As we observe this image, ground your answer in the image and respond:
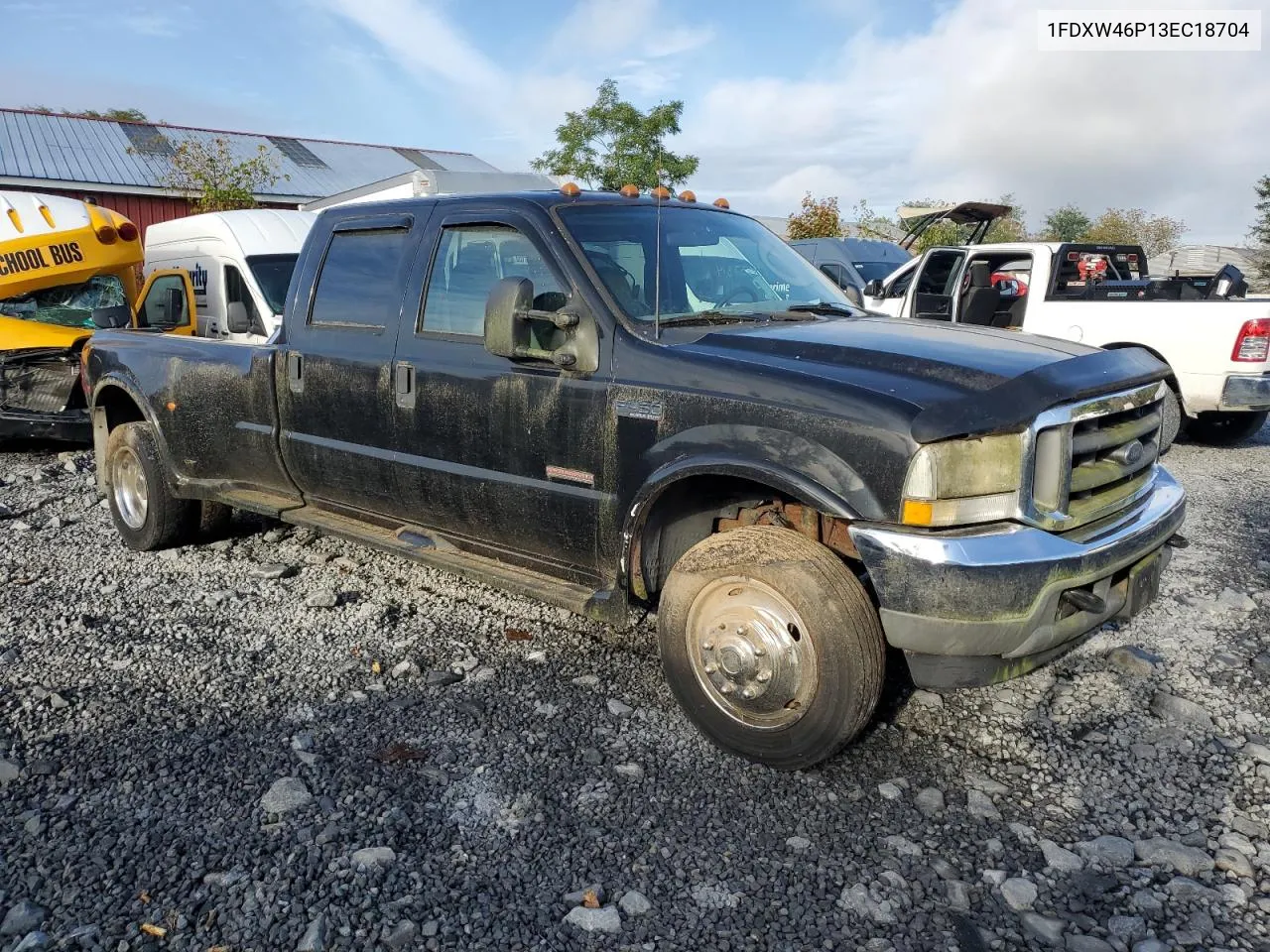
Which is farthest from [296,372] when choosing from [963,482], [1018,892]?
[1018,892]

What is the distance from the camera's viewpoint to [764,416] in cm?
309

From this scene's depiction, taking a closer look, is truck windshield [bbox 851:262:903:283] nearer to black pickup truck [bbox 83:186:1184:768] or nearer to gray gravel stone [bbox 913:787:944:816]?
black pickup truck [bbox 83:186:1184:768]

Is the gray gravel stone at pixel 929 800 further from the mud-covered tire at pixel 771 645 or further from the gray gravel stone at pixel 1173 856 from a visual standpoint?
the gray gravel stone at pixel 1173 856

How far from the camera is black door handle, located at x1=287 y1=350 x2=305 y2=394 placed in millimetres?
4609

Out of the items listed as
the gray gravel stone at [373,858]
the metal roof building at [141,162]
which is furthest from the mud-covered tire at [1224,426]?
the metal roof building at [141,162]

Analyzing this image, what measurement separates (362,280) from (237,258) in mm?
5180

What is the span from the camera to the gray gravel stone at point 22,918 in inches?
97.0

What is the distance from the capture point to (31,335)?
855 centimetres

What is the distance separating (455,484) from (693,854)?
1875 millimetres

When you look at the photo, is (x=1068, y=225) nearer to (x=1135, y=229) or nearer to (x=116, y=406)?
(x=1135, y=229)

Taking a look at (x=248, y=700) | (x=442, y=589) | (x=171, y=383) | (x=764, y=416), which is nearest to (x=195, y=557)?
(x=171, y=383)

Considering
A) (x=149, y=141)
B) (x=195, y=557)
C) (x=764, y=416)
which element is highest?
Result: (x=149, y=141)

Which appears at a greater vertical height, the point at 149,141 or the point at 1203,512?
the point at 149,141

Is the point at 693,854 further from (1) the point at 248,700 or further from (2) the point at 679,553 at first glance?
(1) the point at 248,700
